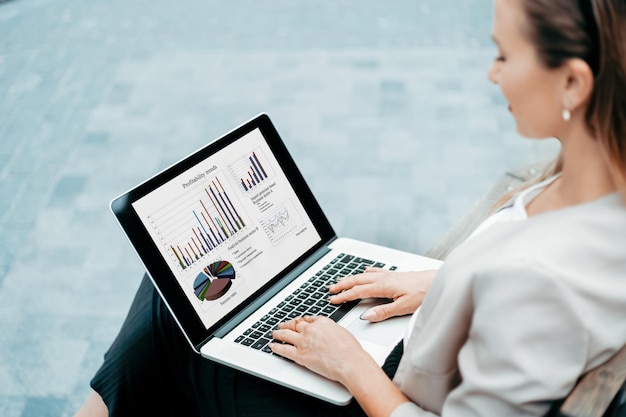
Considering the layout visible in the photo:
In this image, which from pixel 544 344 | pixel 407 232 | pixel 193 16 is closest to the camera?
pixel 544 344

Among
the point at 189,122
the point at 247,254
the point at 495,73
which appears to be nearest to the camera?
the point at 495,73

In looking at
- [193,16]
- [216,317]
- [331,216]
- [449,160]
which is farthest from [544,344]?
[193,16]

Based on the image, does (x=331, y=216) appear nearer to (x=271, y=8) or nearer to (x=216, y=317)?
(x=216, y=317)

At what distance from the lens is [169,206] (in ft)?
4.03

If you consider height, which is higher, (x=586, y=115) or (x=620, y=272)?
(x=586, y=115)

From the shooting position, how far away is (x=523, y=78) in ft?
2.85

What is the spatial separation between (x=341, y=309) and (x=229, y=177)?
301mm

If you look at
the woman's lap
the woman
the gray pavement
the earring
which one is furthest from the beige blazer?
the gray pavement

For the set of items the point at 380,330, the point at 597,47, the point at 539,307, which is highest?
the point at 597,47

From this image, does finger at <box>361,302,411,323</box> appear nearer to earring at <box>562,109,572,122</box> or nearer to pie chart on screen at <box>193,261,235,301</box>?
pie chart on screen at <box>193,261,235,301</box>

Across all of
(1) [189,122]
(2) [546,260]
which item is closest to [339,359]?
(2) [546,260]

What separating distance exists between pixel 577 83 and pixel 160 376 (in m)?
0.87

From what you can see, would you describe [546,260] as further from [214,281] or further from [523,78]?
[214,281]

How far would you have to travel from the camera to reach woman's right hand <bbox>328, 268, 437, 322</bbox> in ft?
4.02
